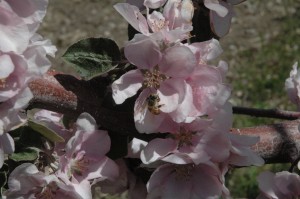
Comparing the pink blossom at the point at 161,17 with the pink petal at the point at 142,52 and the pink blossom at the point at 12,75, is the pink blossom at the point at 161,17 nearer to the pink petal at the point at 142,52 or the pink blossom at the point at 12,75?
the pink petal at the point at 142,52

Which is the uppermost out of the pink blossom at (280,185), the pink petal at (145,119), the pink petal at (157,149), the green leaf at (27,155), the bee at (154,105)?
the bee at (154,105)

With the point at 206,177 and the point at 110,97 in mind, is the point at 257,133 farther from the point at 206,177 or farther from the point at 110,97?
the point at 110,97

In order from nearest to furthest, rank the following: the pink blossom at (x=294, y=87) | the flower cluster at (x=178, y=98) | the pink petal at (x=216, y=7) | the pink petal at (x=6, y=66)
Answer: the pink petal at (x=6, y=66) → the flower cluster at (x=178, y=98) → the pink petal at (x=216, y=7) → the pink blossom at (x=294, y=87)

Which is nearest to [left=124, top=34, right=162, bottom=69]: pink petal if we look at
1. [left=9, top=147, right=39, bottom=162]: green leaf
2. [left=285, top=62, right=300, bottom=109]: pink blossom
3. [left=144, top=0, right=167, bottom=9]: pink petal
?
[left=144, top=0, right=167, bottom=9]: pink petal

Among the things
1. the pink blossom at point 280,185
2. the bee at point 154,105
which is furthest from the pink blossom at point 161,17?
the pink blossom at point 280,185

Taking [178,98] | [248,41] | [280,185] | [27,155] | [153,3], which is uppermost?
[153,3]

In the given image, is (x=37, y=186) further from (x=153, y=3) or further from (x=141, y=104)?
(x=153, y=3)

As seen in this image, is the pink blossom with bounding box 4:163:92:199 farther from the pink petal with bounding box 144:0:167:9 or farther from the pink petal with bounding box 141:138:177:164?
the pink petal with bounding box 144:0:167:9

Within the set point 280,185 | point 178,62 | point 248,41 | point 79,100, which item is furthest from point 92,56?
point 248,41
